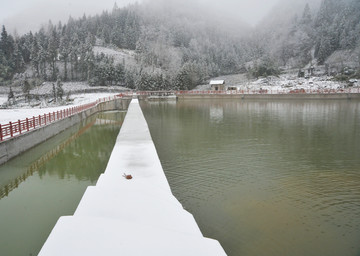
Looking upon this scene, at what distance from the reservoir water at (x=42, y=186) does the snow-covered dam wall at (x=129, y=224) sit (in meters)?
1.90

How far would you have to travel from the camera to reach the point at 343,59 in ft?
398

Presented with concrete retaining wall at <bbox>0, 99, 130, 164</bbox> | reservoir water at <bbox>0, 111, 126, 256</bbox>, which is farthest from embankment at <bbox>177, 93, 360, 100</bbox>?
reservoir water at <bbox>0, 111, 126, 256</bbox>

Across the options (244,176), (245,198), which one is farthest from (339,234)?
(244,176)

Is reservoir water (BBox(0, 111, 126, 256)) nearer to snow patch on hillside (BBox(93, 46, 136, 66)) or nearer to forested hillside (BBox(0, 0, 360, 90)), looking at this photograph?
forested hillside (BBox(0, 0, 360, 90))

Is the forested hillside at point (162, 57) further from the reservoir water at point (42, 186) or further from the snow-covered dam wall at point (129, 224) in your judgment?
the snow-covered dam wall at point (129, 224)

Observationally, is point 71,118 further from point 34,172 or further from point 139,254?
point 139,254

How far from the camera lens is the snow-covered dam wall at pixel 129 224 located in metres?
5.64

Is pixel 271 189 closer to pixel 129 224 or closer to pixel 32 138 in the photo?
pixel 129 224

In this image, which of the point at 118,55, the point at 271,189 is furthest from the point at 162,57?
the point at 271,189

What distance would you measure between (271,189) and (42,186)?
9919 mm

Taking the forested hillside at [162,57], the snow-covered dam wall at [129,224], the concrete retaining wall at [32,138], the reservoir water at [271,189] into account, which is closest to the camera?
the snow-covered dam wall at [129,224]

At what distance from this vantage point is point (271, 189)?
12250 millimetres

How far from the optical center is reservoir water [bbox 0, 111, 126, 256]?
9031 mm

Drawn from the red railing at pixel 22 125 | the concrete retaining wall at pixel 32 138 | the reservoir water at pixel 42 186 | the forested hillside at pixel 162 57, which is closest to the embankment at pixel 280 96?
the forested hillside at pixel 162 57
